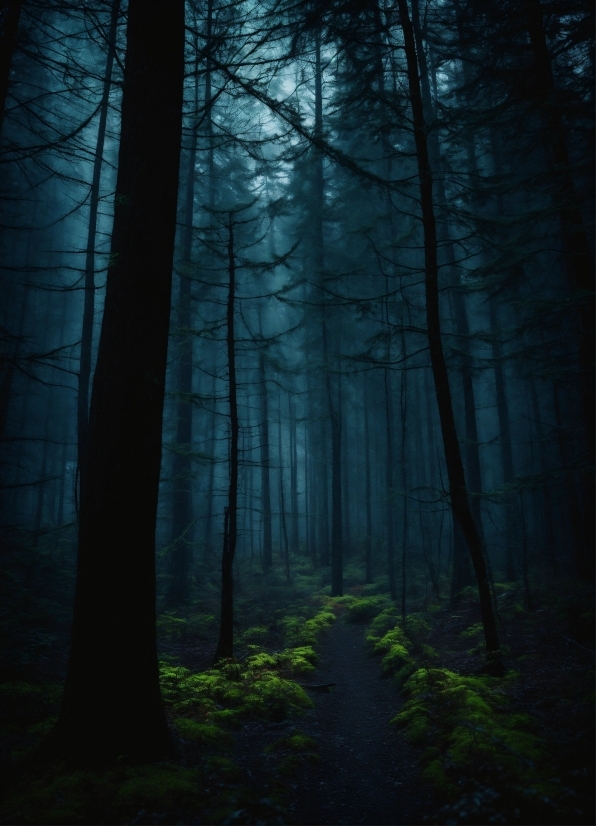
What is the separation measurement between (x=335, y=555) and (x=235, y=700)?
1190 centimetres

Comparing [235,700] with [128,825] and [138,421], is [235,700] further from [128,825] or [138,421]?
[138,421]

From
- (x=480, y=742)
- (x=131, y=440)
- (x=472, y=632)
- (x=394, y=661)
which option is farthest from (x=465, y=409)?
(x=131, y=440)

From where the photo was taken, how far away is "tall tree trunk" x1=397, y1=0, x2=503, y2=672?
7004mm

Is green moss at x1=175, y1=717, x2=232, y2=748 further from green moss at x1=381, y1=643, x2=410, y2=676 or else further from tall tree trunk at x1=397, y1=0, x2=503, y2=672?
green moss at x1=381, y1=643, x2=410, y2=676

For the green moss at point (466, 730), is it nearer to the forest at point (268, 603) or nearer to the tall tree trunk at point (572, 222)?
the forest at point (268, 603)

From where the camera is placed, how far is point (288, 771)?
14.6 feet

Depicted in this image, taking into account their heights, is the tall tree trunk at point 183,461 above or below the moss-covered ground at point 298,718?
above

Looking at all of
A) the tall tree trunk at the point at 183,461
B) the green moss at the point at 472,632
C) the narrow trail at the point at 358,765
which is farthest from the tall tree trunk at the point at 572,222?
the tall tree trunk at the point at 183,461

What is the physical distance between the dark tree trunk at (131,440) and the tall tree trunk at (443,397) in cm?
487

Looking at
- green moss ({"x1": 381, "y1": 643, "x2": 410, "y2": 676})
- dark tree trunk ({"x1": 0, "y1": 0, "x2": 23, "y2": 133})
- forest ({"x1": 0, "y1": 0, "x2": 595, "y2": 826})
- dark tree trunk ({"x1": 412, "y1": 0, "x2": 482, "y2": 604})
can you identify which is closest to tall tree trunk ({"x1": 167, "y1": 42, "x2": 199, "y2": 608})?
forest ({"x1": 0, "y1": 0, "x2": 595, "y2": 826})

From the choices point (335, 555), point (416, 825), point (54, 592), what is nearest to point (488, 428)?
point (335, 555)

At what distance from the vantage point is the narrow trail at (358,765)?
12.3 feet

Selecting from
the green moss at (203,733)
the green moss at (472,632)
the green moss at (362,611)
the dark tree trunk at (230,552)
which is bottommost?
the green moss at (362,611)

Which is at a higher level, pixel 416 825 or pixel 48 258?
pixel 48 258
